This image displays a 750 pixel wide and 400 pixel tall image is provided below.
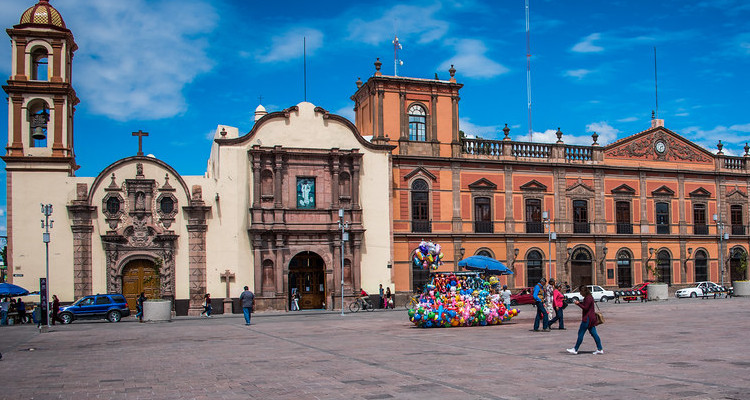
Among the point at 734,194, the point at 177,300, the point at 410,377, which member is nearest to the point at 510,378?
the point at 410,377

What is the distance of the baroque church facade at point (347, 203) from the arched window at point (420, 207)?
0.30 ft

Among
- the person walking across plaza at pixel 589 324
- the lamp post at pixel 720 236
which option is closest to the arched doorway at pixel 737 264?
the lamp post at pixel 720 236

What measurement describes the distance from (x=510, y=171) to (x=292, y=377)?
34.0 meters

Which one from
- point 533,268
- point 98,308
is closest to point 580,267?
point 533,268

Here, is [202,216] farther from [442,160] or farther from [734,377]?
[734,377]

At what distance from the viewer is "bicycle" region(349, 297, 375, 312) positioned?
3866 centimetres

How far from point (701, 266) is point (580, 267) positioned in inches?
390

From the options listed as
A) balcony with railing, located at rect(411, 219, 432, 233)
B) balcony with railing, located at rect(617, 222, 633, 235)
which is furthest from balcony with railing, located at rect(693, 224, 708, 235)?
balcony with railing, located at rect(411, 219, 432, 233)

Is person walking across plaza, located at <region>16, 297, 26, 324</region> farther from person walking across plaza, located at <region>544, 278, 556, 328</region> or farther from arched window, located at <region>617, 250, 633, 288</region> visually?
arched window, located at <region>617, 250, 633, 288</region>

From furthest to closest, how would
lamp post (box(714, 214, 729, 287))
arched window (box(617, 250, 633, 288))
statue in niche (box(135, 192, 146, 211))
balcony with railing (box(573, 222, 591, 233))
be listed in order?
lamp post (box(714, 214, 729, 287))
arched window (box(617, 250, 633, 288))
balcony with railing (box(573, 222, 591, 233))
statue in niche (box(135, 192, 146, 211))

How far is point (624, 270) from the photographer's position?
4750 cm

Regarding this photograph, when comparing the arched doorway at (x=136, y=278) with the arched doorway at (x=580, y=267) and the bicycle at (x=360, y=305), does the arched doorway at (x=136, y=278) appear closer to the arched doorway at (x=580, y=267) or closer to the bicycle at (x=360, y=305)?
the bicycle at (x=360, y=305)

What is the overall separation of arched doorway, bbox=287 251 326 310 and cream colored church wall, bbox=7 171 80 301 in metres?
11.4

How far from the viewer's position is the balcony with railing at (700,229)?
49781mm
